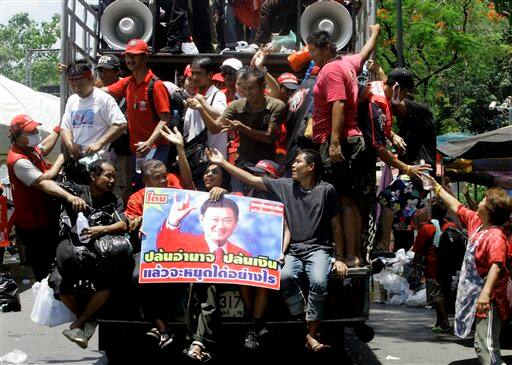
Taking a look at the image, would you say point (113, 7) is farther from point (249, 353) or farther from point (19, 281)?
point (19, 281)

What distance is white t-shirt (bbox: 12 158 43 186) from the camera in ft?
31.6

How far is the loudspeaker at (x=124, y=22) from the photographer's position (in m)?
12.6

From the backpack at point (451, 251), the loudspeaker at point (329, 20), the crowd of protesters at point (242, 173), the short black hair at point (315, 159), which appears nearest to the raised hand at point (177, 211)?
the crowd of protesters at point (242, 173)

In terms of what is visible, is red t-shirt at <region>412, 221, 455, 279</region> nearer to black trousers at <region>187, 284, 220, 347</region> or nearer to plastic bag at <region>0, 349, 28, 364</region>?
black trousers at <region>187, 284, 220, 347</region>

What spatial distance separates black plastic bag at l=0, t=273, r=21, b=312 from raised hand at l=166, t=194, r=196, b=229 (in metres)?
5.50

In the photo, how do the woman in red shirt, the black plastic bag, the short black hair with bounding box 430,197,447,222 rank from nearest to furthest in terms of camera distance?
the woman in red shirt
the black plastic bag
the short black hair with bounding box 430,197,447,222

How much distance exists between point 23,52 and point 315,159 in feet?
326

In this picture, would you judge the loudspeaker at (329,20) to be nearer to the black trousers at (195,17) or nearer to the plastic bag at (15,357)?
the black trousers at (195,17)

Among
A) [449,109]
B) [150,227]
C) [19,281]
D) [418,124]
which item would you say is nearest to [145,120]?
[150,227]

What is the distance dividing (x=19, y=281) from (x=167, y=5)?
21.2 ft

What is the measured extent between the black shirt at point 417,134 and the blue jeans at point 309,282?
92.9 inches

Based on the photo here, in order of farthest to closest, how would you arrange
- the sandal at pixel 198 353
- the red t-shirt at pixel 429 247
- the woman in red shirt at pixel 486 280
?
1. the red t-shirt at pixel 429 247
2. the woman in red shirt at pixel 486 280
3. the sandal at pixel 198 353

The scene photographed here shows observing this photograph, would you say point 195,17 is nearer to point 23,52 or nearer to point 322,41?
point 322,41

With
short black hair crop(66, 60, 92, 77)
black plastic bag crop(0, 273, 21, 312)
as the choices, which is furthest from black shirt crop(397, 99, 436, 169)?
black plastic bag crop(0, 273, 21, 312)
